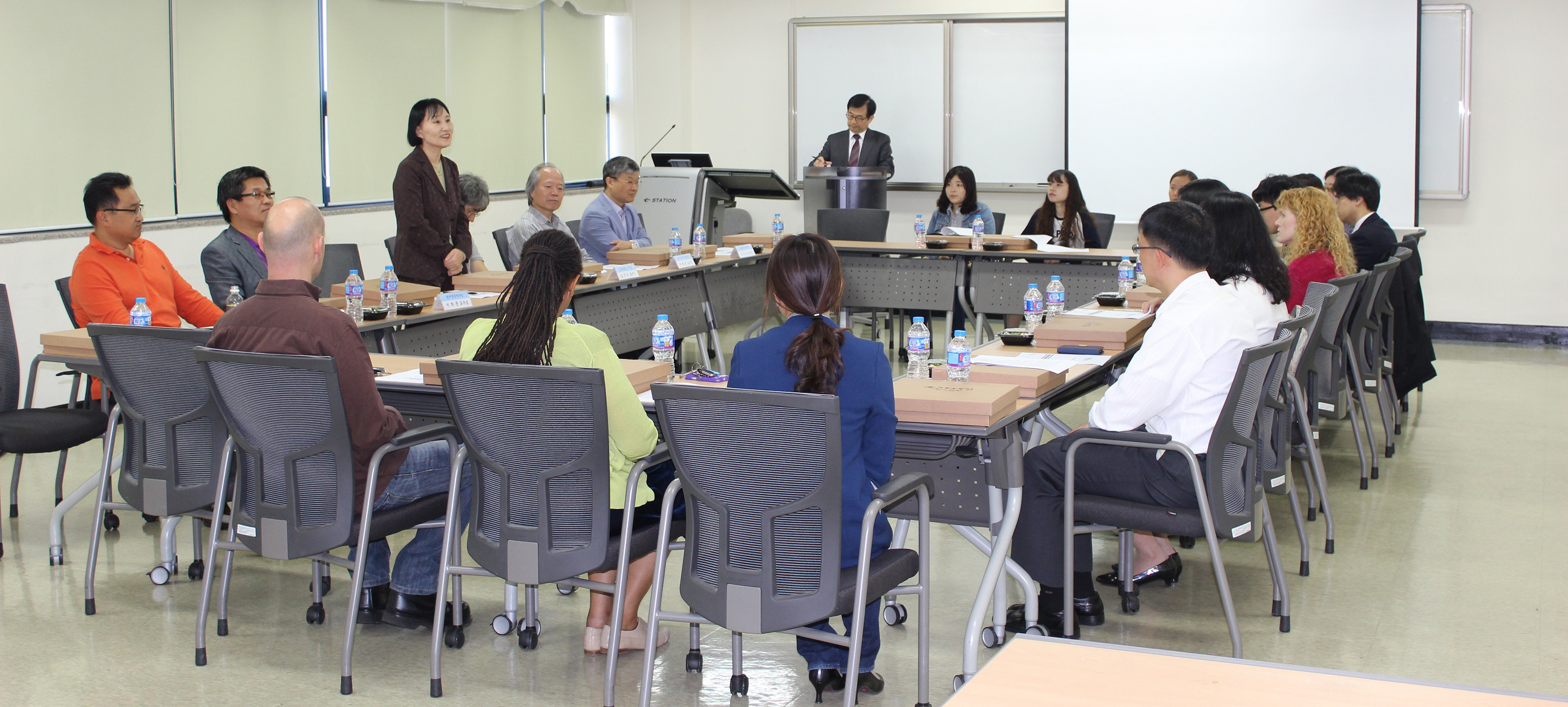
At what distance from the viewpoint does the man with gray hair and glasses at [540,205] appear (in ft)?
19.4

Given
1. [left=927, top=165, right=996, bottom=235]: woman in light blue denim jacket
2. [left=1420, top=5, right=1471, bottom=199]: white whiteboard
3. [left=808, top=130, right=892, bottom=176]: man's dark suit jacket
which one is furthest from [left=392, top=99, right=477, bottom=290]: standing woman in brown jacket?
[left=1420, top=5, right=1471, bottom=199]: white whiteboard

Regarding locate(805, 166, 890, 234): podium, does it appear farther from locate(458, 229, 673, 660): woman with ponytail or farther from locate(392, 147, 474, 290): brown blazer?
locate(458, 229, 673, 660): woman with ponytail

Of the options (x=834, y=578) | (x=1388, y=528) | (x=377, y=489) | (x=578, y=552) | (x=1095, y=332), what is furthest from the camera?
(x=1388, y=528)

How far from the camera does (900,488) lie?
253cm

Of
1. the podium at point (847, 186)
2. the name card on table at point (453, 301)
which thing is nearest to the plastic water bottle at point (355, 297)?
the name card on table at point (453, 301)

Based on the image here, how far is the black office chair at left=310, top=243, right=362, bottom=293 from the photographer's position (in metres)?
5.52

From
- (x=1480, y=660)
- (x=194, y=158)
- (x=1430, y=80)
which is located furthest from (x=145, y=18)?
(x=1430, y=80)

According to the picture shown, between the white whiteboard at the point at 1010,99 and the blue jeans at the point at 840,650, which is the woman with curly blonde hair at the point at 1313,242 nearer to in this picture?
the blue jeans at the point at 840,650

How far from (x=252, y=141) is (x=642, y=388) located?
465 centimetres

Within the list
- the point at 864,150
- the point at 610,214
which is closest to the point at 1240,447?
the point at 610,214

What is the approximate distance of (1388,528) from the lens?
4.36 metres

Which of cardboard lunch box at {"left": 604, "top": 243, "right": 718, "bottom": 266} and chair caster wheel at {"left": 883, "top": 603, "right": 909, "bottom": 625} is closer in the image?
chair caster wheel at {"left": 883, "top": 603, "right": 909, "bottom": 625}

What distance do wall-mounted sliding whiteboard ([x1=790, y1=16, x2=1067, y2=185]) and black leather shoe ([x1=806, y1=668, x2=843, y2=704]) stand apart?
7023 millimetres

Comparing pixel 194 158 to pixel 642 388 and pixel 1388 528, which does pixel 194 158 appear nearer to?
A: pixel 642 388
